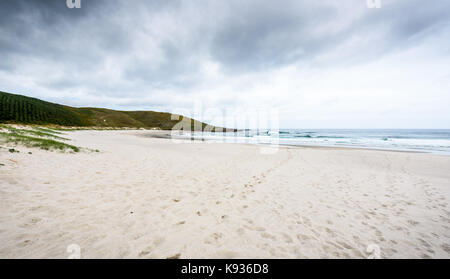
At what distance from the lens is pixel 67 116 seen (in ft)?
219

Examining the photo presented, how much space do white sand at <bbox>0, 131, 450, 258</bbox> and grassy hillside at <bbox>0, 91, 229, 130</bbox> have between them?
6247cm

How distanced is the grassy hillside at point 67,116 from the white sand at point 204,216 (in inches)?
2459

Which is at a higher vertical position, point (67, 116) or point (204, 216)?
point (67, 116)

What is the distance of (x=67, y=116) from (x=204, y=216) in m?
93.5

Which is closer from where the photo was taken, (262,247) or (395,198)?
(262,247)

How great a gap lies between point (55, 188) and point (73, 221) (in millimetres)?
2525

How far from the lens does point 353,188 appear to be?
6.93 meters

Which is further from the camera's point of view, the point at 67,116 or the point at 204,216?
the point at 67,116

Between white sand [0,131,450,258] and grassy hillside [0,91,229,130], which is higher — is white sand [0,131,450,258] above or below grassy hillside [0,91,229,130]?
below

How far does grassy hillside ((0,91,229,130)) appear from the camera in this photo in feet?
159

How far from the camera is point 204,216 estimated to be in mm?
4254

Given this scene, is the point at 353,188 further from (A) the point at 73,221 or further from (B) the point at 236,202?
(A) the point at 73,221

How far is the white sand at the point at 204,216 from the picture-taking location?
305 centimetres
